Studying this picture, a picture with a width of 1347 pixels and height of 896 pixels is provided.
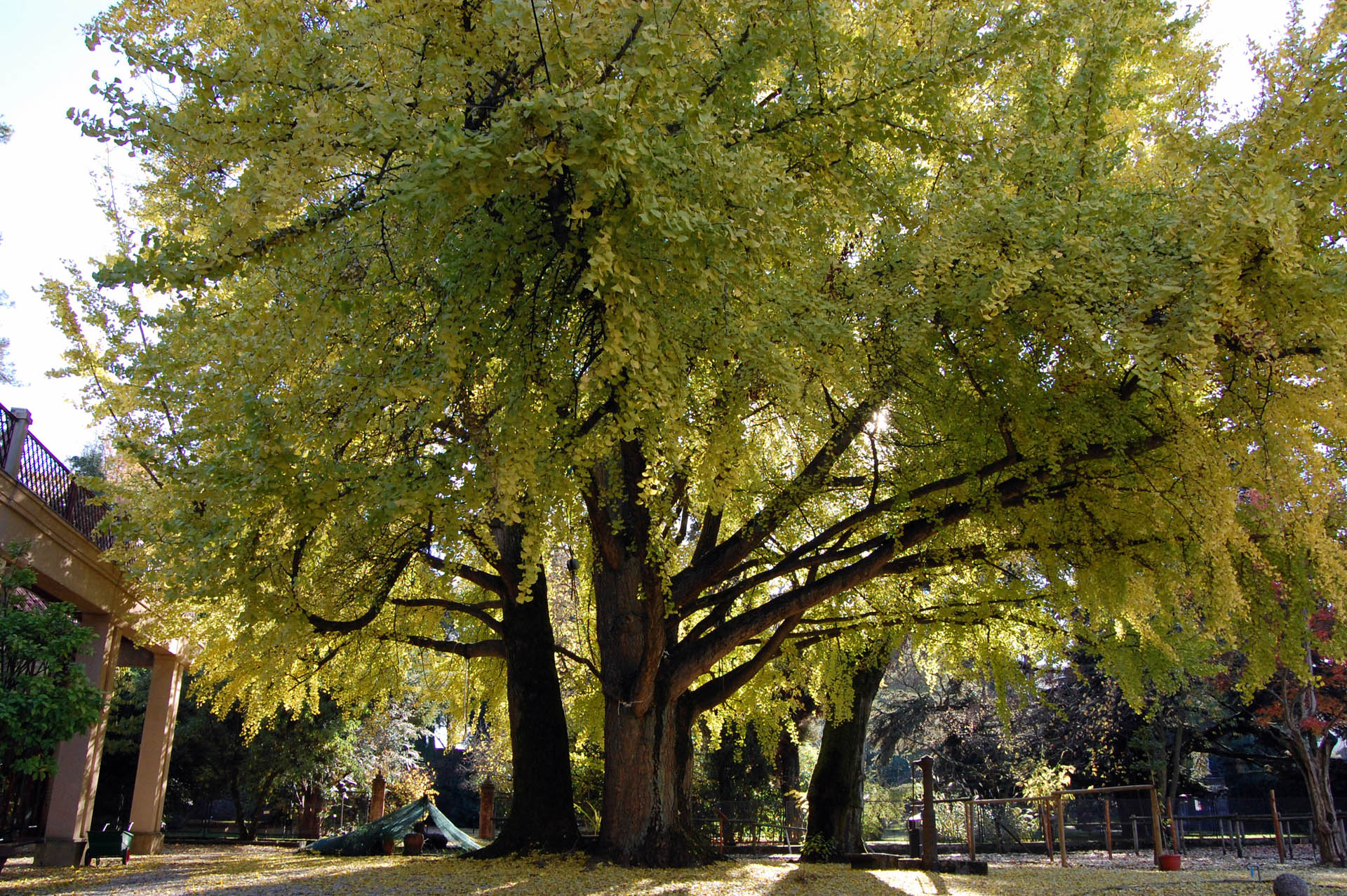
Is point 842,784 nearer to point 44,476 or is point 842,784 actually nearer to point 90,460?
point 44,476

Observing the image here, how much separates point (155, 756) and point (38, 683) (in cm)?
808

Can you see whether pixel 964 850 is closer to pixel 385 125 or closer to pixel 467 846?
pixel 467 846

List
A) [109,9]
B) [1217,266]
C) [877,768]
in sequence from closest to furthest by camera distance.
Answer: [1217,266], [109,9], [877,768]

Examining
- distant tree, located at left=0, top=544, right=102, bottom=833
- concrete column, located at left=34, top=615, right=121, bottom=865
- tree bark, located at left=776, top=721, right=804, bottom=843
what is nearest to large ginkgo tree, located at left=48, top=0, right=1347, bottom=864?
distant tree, located at left=0, top=544, right=102, bottom=833

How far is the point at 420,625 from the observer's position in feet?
43.2

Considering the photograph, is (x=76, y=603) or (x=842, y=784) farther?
(x=842, y=784)

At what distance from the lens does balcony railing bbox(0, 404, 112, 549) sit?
1020 cm

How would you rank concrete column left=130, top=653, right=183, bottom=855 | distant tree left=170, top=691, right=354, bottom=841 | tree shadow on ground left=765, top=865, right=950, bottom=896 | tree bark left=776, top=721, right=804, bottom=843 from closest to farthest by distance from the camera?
tree shadow on ground left=765, top=865, right=950, bottom=896 → concrete column left=130, top=653, right=183, bottom=855 → tree bark left=776, top=721, right=804, bottom=843 → distant tree left=170, top=691, right=354, bottom=841

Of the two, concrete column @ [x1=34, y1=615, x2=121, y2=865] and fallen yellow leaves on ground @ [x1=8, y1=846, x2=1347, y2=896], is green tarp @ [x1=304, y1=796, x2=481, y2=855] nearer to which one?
fallen yellow leaves on ground @ [x1=8, y1=846, x2=1347, y2=896]

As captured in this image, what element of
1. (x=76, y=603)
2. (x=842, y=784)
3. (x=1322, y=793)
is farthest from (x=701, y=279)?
(x=1322, y=793)

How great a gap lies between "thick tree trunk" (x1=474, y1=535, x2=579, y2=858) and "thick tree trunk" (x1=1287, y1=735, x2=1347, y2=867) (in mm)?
13716

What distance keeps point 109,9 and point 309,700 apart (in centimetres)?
1104

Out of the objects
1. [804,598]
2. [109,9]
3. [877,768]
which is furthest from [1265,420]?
[877,768]

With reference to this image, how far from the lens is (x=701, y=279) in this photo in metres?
4.67
